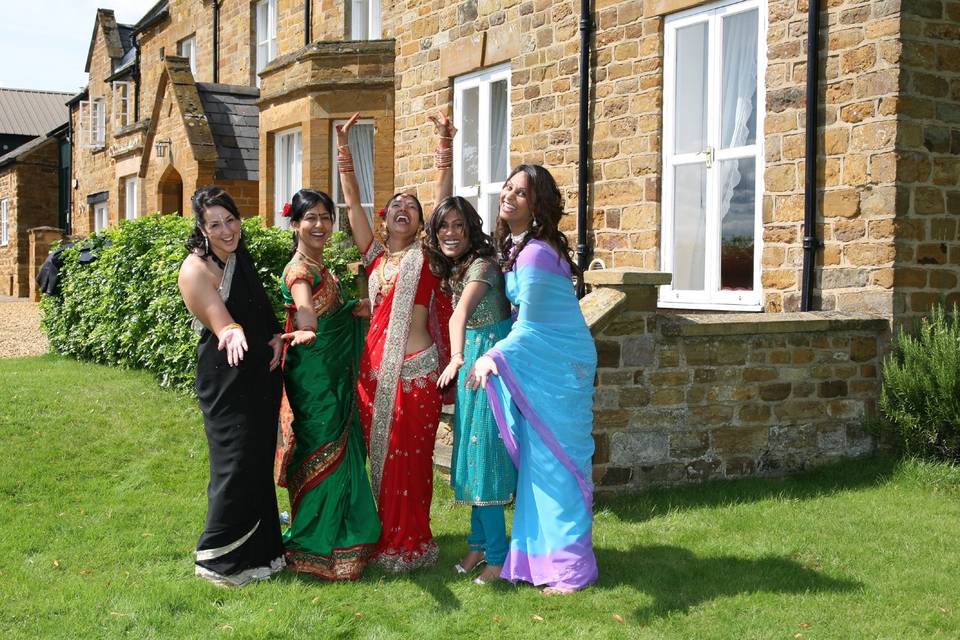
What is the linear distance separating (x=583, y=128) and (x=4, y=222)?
3176 centimetres

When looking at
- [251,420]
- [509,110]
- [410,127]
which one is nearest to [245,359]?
[251,420]

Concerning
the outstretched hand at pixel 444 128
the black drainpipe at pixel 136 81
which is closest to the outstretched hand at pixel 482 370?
the outstretched hand at pixel 444 128

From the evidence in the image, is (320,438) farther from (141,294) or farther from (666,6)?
(141,294)

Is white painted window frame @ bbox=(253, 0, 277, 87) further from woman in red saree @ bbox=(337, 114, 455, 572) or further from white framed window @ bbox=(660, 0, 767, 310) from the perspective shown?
woman in red saree @ bbox=(337, 114, 455, 572)

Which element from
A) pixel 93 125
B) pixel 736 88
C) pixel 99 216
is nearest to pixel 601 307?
pixel 736 88

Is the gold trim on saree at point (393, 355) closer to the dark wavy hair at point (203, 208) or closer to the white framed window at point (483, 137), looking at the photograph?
the dark wavy hair at point (203, 208)

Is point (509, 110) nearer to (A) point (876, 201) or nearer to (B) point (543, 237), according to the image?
(A) point (876, 201)

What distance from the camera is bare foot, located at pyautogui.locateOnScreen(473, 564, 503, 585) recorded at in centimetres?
496

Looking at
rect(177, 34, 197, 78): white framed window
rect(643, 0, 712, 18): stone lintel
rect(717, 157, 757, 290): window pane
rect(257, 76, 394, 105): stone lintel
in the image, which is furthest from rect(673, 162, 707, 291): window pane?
rect(177, 34, 197, 78): white framed window

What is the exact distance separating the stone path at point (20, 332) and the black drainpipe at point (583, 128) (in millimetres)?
8693

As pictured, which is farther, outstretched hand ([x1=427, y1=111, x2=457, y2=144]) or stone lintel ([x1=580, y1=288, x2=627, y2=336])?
stone lintel ([x1=580, y1=288, x2=627, y2=336])

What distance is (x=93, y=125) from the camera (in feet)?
98.9

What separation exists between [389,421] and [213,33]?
17.9m

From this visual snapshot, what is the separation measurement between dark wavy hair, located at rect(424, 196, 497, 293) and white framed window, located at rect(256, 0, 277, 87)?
1448 centimetres
